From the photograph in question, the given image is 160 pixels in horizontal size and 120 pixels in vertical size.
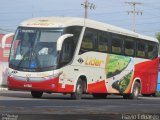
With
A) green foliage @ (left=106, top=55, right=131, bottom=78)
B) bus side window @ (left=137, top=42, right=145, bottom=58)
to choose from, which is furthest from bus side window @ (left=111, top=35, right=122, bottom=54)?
bus side window @ (left=137, top=42, right=145, bottom=58)

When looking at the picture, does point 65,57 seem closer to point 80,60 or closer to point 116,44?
point 80,60

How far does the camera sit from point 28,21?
85.9 ft

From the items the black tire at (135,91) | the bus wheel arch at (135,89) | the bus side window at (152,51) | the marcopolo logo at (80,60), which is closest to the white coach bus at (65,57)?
the marcopolo logo at (80,60)

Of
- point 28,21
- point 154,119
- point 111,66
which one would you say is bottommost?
point 154,119

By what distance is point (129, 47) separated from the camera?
30.9 metres

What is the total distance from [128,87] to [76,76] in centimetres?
635

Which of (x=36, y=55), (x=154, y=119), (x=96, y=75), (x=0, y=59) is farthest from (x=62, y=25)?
(x=0, y=59)

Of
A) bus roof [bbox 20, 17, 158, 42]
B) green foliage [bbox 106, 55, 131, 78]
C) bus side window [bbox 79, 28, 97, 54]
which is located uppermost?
bus roof [bbox 20, 17, 158, 42]

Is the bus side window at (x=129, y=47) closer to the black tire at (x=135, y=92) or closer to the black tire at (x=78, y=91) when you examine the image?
the black tire at (x=135, y=92)

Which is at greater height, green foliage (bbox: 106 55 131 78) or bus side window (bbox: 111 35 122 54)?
bus side window (bbox: 111 35 122 54)

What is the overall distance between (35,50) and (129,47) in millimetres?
7648

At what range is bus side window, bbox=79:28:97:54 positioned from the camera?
85.7 ft

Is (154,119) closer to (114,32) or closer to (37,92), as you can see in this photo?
(37,92)

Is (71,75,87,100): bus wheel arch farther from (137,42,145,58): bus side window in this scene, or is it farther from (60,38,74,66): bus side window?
(137,42,145,58): bus side window
